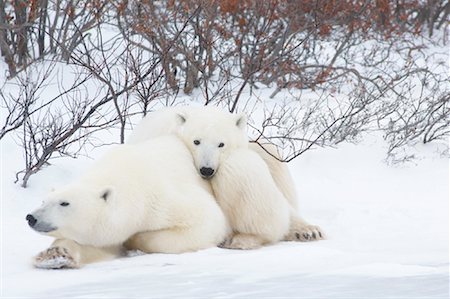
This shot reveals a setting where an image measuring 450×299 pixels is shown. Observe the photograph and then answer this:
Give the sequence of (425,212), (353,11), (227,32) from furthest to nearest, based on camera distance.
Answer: (353,11) → (227,32) → (425,212)

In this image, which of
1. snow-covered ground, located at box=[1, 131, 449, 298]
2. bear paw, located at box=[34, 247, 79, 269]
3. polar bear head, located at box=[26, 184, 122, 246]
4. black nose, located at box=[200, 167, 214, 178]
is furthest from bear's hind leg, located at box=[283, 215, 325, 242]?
bear paw, located at box=[34, 247, 79, 269]

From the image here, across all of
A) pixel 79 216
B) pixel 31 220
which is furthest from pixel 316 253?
pixel 31 220

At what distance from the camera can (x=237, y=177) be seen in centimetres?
484

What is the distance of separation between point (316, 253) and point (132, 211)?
3.13 ft

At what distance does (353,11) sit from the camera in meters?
10.6

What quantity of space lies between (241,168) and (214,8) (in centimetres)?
371

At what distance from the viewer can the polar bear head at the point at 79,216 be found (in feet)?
13.4

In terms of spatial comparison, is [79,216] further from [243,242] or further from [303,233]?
[303,233]

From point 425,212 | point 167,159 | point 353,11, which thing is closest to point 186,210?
point 167,159

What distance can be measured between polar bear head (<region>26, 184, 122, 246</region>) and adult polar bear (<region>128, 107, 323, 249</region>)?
74 cm

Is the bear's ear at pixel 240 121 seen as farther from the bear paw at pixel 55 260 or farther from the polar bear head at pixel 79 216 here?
the bear paw at pixel 55 260

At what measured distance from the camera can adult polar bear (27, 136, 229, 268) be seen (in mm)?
4152

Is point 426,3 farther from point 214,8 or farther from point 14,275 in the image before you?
point 14,275

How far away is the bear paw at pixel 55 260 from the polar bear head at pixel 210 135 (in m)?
1.06
